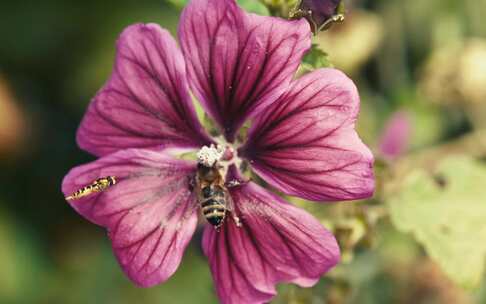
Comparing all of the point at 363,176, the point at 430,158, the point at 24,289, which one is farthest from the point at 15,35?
the point at 363,176

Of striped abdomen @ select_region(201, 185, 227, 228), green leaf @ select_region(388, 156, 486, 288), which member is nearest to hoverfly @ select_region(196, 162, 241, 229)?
striped abdomen @ select_region(201, 185, 227, 228)

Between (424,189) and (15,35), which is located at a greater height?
(424,189)

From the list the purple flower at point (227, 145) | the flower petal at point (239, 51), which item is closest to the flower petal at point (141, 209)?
the purple flower at point (227, 145)

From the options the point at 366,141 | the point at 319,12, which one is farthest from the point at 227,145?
the point at 366,141

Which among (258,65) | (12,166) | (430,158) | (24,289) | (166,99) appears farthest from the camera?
(12,166)

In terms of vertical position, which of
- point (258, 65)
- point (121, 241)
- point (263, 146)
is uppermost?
point (258, 65)

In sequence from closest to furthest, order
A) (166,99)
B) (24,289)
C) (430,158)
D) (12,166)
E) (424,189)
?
(166,99)
(424,189)
(430,158)
(24,289)
(12,166)

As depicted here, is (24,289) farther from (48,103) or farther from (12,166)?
(48,103)
